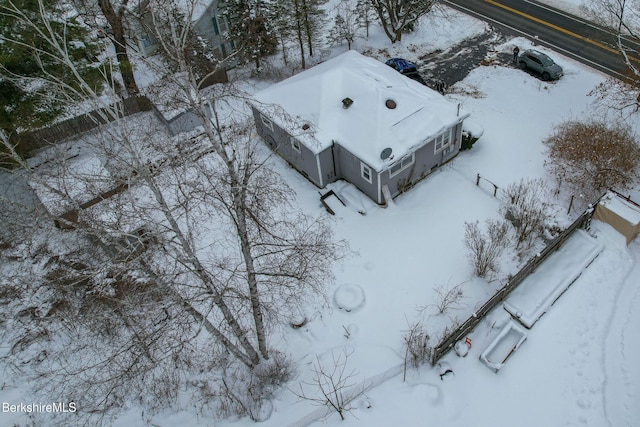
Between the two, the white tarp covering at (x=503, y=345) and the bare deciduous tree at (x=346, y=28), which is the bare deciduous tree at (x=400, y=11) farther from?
the white tarp covering at (x=503, y=345)

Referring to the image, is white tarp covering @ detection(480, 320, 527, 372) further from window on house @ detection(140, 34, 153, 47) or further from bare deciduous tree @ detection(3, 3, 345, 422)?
window on house @ detection(140, 34, 153, 47)

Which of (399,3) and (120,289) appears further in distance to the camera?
(399,3)

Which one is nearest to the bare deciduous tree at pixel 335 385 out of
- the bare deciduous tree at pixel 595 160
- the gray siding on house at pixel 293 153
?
the gray siding on house at pixel 293 153

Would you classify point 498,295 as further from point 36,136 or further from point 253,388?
point 36,136

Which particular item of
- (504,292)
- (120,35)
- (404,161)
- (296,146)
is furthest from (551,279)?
(120,35)

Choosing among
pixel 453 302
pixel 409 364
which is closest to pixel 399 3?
pixel 453 302

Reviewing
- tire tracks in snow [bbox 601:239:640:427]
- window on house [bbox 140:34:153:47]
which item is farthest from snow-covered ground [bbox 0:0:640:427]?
window on house [bbox 140:34:153:47]
